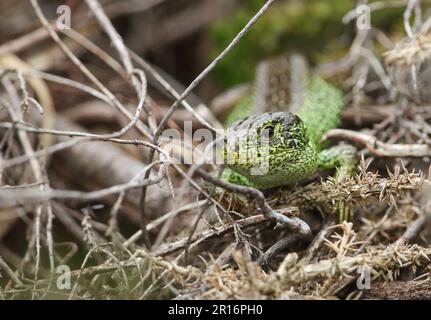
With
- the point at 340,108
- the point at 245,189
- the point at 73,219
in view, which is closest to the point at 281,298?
the point at 245,189

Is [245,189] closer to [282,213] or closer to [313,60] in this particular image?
[282,213]

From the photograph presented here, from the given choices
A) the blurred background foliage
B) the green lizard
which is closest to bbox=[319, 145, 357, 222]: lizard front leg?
the green lizard

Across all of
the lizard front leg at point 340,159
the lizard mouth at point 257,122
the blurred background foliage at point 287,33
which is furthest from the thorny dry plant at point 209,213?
the blurred background foliage at point 287,33

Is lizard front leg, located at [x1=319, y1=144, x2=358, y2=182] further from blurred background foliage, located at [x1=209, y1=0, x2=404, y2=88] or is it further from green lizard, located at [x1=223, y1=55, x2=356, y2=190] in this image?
blurred background foliage, located at [x1=209, y1=0, x2=404, y2=88]

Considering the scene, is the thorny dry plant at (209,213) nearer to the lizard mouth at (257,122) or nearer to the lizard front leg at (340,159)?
the lizard front leg at (340,159)

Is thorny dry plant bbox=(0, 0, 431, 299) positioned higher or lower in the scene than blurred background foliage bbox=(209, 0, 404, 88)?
lower

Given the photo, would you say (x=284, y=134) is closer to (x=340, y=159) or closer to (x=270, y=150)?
(x=270, y=150)

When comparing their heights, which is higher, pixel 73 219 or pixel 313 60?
pixel 313 60
